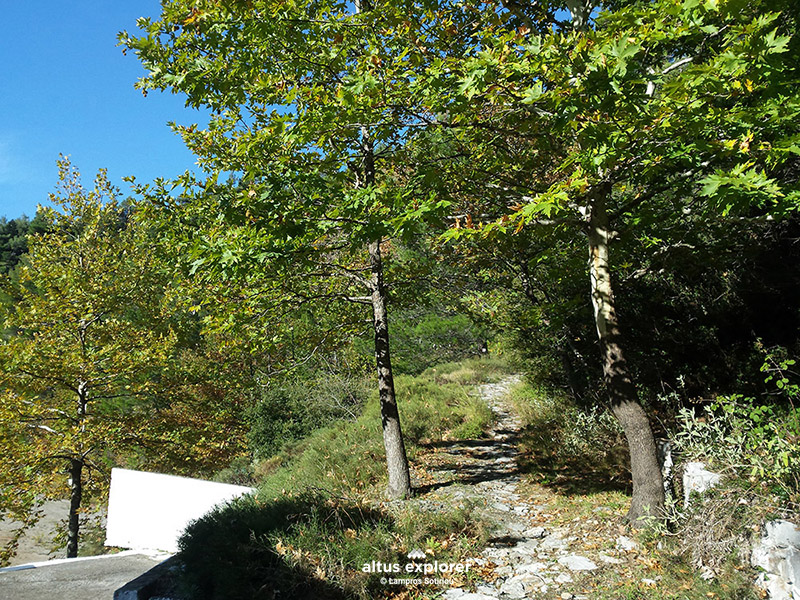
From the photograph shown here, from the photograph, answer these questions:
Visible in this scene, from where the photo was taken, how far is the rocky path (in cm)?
473

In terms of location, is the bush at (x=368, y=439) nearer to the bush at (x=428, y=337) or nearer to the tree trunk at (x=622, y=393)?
the bush at (x=428, y=337)

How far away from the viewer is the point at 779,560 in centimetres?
378

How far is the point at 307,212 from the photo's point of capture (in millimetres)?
5621

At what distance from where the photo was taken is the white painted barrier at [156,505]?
8375mm

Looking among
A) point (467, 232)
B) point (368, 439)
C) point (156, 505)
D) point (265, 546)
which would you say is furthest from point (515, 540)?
point (156, 505)

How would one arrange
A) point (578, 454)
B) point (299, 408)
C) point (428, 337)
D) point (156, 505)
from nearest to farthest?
1. point (578, 454)
2. point (156, 505)
3. point (428, 337)
4. point (299, 408)

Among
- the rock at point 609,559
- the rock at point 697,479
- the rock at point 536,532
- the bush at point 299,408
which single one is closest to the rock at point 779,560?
the rock at point 697,479

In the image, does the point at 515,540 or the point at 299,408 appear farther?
the point at 299,408

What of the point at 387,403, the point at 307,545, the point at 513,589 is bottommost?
the point at 513,589

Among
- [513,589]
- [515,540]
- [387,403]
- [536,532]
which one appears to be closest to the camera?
[513,589]

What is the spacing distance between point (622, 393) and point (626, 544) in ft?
5.10

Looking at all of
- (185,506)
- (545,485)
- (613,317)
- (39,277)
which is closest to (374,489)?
(545,485)

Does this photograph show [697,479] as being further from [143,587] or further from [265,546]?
[143,587]

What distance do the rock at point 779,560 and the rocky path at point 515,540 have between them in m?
1.33
